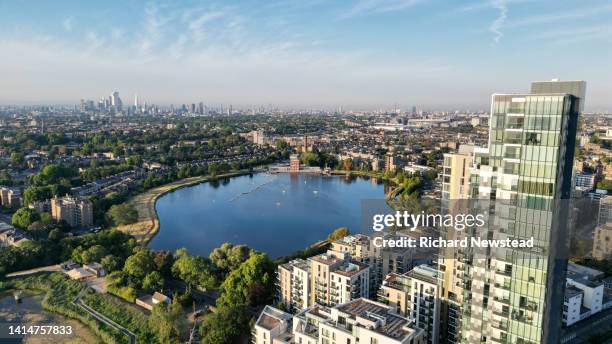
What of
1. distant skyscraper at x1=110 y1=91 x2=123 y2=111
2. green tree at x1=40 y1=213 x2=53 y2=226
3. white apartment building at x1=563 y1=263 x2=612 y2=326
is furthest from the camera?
distant skyscraper at x1=110 y1=91 x2=123 y2=111

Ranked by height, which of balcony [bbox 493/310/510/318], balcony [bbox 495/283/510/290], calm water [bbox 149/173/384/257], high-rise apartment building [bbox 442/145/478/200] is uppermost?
high-rise apartment building [bbox 442/145/478/200]

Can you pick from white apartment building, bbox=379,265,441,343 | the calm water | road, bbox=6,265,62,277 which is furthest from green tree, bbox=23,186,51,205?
white apartment building, bbox=379,265,441,343

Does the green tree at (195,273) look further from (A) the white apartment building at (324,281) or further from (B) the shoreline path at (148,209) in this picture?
(B) the shoreline path at (148,209)

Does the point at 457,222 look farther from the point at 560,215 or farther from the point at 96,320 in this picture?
the point at 96,320

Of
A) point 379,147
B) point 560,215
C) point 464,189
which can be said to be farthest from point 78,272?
point 379,147

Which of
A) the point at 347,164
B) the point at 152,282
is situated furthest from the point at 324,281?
the point at 347,164

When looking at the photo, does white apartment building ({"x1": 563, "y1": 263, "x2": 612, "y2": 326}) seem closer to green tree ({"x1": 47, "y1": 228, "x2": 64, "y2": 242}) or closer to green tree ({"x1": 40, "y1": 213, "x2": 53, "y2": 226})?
green tree ({"x1": 47, "y1": 228, "x2": 64, "y2": 242})

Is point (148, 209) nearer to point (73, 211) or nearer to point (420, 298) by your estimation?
point (73, 211)
